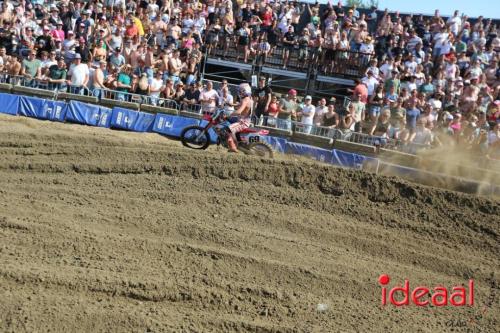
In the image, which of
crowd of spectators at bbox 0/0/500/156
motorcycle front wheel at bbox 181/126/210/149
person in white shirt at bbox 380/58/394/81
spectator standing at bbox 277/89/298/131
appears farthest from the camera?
person in white shirt at bbox 380/58/394/81

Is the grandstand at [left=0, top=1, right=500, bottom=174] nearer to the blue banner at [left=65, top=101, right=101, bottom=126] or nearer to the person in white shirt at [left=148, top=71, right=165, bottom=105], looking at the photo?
the person in white shirt at [left=148, top=71, right=165, bottom=105]

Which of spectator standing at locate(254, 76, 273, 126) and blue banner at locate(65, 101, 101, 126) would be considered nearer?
spectator standing at locate(254, 76, 273, 126)

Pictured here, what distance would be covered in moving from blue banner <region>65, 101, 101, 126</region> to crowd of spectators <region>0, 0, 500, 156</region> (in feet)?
2.32

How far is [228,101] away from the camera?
629 inches

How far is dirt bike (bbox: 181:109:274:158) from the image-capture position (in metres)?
12.2

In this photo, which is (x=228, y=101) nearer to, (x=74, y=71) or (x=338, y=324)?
(x=74, y=71)

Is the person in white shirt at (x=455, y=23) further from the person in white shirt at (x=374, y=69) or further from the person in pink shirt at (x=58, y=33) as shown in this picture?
the person in pink shirt at (x=58, y=33)

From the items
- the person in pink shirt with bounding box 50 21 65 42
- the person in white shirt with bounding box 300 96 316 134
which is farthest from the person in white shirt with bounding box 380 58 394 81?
the person in pink shirt with bounding box 50 21 65 42

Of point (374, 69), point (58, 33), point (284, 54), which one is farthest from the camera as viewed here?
point (284, 54)

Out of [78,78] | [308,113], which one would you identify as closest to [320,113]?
[308,113]

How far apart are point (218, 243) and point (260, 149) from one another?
15.2ft

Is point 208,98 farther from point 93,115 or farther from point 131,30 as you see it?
point 131,30

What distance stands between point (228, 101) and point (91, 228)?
28.4 feet

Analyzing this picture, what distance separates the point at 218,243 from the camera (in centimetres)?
782
